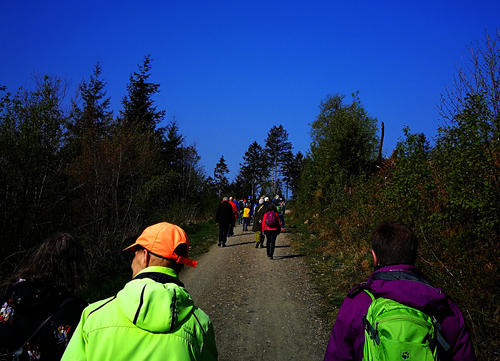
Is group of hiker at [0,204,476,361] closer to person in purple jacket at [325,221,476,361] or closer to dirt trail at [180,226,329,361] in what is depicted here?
person in purple jacket at [325,221,476,361]

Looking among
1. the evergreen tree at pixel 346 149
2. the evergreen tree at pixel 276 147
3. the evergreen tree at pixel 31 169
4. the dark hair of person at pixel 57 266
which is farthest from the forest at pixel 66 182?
the evergreen tree at pixel 276 147

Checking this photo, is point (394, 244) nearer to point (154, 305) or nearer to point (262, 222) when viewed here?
point (154, 305)

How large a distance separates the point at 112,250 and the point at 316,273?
6.14 meters

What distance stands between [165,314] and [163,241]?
55 cm

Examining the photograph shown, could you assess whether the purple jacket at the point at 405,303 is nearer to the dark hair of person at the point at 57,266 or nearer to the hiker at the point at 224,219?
the dark hair of person at the point at 57,266

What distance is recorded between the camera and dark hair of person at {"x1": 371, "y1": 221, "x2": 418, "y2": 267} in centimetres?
253

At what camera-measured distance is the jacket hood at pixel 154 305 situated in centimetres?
175

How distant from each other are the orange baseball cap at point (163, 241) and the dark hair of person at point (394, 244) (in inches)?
52.9

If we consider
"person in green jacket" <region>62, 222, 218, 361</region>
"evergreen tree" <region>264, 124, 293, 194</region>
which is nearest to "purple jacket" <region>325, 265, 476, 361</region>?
"person in green jacket" <region>62, 222, 218, 361</region>

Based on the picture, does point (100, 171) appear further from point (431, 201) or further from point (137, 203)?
point (431, 201)

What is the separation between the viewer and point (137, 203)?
1227 cm

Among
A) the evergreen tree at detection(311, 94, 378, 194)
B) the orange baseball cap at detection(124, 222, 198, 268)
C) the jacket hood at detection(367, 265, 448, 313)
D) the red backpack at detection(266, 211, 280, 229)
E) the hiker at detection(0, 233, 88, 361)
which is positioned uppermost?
the evergreen tree at detection(311, 94, 378, 194)

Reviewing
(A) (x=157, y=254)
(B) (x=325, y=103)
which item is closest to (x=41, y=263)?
(A) (x=157, y=254)

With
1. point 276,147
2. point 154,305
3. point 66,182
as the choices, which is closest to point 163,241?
point 154,305
